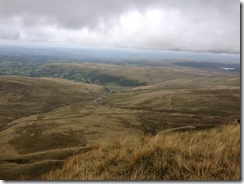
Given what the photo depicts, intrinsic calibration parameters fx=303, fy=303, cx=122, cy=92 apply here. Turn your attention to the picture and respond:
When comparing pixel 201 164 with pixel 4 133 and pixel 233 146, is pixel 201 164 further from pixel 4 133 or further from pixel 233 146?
pixel 4 133

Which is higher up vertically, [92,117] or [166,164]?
[166,164]

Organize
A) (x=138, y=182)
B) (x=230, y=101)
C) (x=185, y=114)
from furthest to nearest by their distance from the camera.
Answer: (x=230, y=101), (x=185, y=114), (x=138, y=182)

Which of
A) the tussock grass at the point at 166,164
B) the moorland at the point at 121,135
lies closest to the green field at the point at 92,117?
the moorland at the point at 121,135

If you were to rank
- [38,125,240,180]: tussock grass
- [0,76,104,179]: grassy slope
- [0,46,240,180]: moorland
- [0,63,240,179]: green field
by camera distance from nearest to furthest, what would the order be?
[38,125,240,180]: tussock grass < [0,46,240,180]: moorland < [0,76,104,179]: grassy slope < [0,63,240,179]: green field

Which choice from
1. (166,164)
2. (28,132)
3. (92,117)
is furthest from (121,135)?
(92,117)

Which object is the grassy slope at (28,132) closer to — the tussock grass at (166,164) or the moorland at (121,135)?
the moorland at (121,135)

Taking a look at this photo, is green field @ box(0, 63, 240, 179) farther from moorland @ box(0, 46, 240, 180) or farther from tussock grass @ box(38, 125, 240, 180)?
tussock grass @ box(38, 125, 240, 180)

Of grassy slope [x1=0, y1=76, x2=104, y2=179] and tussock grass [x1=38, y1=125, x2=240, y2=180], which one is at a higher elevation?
tussock grass [x1=38, y1=125, x2=240, y2=180]

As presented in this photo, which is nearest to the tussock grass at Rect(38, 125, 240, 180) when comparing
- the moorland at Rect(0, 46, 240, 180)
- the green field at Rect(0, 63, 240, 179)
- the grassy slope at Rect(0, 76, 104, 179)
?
the moorland at Rect(0, 46, 240, 180)

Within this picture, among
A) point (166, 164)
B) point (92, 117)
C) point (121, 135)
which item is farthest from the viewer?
point (92, 117)

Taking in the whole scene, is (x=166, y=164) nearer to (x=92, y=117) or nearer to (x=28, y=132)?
(x=28, y=132)

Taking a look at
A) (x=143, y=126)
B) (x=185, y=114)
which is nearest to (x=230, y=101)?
(x=185, y=114)
